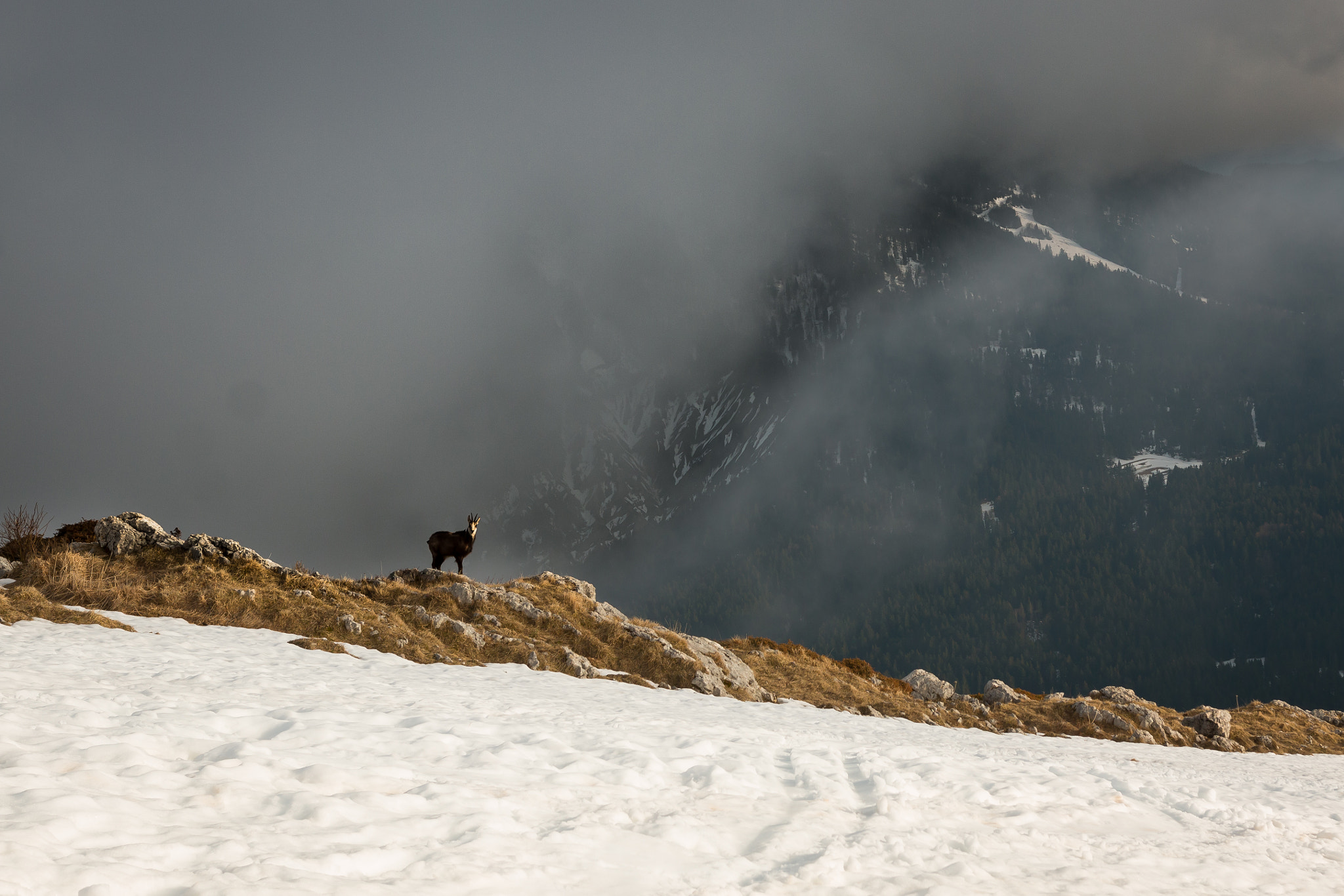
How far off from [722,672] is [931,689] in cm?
948

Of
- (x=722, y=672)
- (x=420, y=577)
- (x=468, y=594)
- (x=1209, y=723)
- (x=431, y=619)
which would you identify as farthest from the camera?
(x=1209, y=723)

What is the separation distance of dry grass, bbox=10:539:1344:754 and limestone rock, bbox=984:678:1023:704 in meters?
0.52

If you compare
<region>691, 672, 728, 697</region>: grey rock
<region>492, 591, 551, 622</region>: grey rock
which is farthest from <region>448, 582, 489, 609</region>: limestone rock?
<region>691, 672, 728, 697</region>: grey rock

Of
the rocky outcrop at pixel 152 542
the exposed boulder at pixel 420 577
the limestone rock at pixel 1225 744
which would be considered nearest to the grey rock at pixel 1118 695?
the limestone rock at pixel 1225 744

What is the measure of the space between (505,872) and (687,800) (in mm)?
2611

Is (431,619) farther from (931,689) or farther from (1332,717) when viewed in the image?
(1332,717)

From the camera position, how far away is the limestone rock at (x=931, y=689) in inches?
1045

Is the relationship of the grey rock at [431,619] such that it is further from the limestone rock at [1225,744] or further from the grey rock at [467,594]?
the limestone rock at [1225,744]

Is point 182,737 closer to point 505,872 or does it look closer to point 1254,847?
point 505,872

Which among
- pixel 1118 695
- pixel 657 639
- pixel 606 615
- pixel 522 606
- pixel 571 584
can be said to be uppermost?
pixel 571 584

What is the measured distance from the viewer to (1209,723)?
25594 mm

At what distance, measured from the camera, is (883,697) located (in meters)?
24.6

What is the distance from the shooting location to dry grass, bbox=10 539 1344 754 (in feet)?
59.7

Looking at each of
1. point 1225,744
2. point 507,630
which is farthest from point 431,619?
point 1225,744
